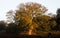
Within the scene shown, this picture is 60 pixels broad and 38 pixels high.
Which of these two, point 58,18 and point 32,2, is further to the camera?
point 58,18

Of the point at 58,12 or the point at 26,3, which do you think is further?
the point at 58,12

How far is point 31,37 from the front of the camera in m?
34.3

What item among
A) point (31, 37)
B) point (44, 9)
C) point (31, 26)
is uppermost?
point (44, 9)

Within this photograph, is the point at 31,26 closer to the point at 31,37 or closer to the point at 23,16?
the point at 23,16

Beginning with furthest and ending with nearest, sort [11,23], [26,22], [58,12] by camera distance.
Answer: [58,12], [11,23], [26,22]

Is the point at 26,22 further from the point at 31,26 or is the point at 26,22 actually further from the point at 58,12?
the point at 58,12

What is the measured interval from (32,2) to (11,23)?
10330 mm

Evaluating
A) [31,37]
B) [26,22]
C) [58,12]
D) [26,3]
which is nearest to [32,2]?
[26,3]

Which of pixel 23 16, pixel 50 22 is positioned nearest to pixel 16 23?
pixel 23 16

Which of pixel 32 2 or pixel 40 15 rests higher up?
pixel 32 2

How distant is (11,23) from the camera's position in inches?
2751

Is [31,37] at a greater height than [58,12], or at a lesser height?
lesser

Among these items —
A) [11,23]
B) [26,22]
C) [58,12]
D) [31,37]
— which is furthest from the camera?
[58,12]

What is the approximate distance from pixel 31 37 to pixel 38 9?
33.5 meters
